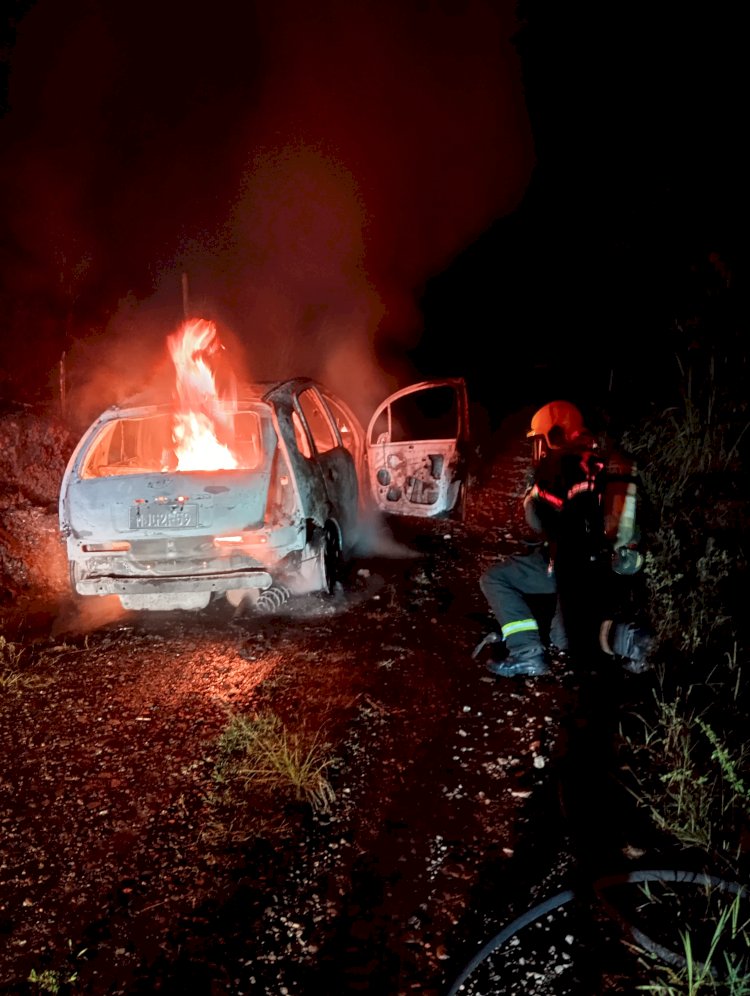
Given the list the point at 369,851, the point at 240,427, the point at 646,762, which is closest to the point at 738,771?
the point at 646,762

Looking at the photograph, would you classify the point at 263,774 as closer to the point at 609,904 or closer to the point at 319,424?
the point at 609,904

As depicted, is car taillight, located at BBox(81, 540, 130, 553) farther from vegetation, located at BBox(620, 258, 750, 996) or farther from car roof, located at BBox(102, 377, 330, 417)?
vegetation, located at BBox(620, 258, 750, 996)

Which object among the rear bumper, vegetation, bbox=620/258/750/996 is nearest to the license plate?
the rear bumper

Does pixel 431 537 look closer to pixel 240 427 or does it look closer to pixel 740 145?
pixel 240 427

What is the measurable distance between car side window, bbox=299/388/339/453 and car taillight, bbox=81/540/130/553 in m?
2.21

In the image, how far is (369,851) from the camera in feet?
8.43

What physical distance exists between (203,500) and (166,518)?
0.31 meters

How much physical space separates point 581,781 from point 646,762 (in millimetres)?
337

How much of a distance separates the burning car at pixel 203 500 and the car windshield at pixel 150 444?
0.03 feet

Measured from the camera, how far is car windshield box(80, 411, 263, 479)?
216 inches

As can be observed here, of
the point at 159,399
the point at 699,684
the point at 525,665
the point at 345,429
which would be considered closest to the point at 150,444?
the point at 159,399

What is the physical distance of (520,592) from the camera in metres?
4.20

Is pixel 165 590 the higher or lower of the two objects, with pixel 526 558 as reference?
lower

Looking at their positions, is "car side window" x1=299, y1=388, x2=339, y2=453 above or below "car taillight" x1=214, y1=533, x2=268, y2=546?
above
